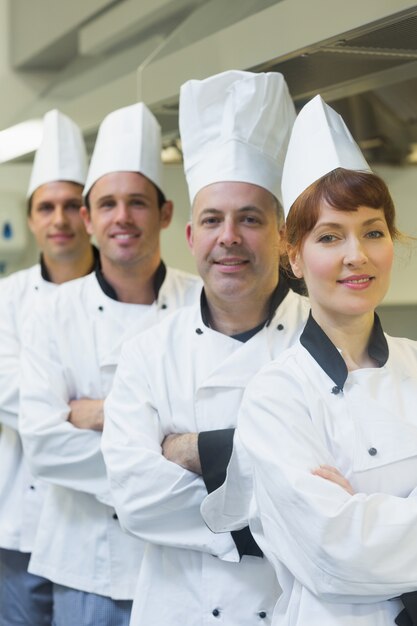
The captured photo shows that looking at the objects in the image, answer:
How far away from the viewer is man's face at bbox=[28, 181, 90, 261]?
221cm

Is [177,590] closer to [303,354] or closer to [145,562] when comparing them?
[145,562]

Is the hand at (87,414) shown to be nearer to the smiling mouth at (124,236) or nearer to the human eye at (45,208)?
the smiling mouth at (124,236)

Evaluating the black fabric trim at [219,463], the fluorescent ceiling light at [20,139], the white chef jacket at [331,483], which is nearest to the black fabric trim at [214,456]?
the black fabric trim at [219,463]

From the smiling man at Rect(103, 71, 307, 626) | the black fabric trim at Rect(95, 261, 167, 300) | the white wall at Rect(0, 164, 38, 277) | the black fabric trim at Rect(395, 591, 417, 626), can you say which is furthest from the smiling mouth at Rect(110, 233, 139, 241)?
the white wall at Rect(0, 164, 38, 277)

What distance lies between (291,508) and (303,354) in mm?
A: 217

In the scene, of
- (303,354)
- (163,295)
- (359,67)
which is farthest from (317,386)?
(163,295)

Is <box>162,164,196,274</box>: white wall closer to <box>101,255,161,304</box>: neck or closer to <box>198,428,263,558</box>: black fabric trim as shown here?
<box>101,255,161,304</box>: neck

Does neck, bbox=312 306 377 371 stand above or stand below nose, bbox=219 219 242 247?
below

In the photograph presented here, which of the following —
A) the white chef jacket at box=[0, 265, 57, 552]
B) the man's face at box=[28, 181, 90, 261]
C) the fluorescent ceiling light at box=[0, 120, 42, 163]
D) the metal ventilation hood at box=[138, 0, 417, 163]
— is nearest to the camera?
the metal ventilation hood at box=[138, 0, 417, 163]

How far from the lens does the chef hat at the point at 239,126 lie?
1.47 m

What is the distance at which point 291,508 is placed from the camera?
104 centimetres

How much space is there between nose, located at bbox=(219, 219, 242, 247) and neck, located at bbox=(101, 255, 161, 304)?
0.41 meters

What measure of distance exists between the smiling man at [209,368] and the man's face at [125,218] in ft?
0.91

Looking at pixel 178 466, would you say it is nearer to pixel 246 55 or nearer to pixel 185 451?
pixel 185 451
